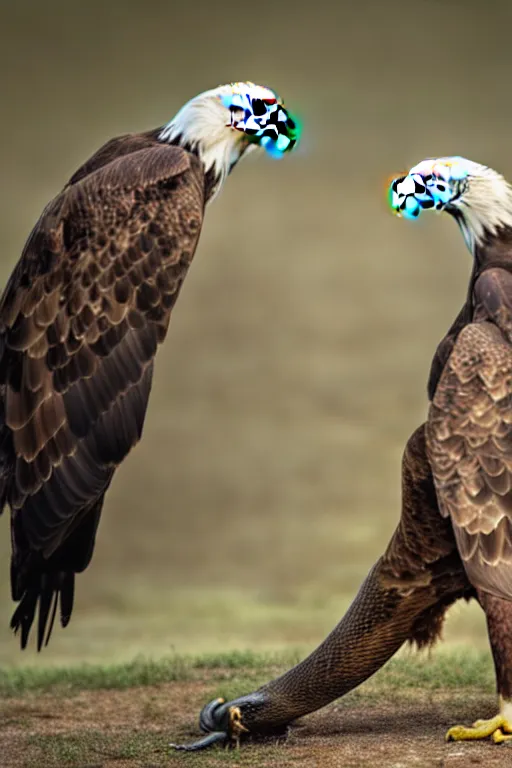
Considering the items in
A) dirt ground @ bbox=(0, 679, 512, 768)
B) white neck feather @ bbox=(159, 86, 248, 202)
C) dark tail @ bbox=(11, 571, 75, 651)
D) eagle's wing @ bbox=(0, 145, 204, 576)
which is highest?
white neck feather @ bbox=(159, 86, 248, 202)

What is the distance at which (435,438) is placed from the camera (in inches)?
240

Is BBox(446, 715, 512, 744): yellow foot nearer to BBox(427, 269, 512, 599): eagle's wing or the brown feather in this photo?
BBox(427, 269, 512, 599): eagle's wing

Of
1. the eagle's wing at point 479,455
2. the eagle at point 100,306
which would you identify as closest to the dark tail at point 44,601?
the eagle at point 100,306

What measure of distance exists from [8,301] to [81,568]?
1335 millimetres

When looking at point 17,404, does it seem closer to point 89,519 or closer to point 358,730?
point 89,519

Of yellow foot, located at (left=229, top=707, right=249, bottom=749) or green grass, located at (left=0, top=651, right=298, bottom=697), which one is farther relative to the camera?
green grass, located at (left=0, top=651, right=298, bottom=697)

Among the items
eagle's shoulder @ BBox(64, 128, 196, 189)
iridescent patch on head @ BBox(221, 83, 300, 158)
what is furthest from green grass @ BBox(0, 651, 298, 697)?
iridescent patch on head @ BBox(221, 83, 300, 158)

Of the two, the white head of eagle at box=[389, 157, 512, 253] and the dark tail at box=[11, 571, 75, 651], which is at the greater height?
the white head of eagle at box=[389, 157, 512, 253]

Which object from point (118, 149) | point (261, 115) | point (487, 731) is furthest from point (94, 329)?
point (487, 731)

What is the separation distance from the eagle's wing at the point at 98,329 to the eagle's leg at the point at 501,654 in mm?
1779

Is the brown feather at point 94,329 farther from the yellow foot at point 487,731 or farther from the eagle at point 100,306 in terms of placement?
the yellow foot at point 487,731

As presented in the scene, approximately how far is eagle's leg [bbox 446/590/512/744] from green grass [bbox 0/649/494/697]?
221cm

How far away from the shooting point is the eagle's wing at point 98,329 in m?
6.19

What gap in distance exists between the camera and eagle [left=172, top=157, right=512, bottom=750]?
6016 mm
